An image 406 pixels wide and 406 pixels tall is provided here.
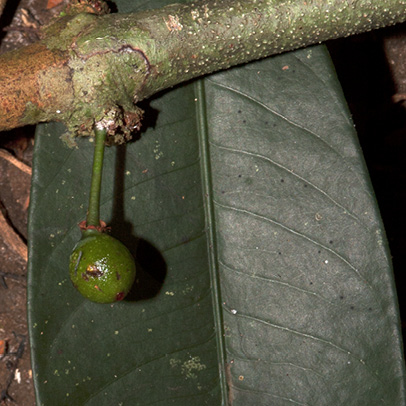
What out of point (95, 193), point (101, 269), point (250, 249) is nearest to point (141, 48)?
point (95, 193)

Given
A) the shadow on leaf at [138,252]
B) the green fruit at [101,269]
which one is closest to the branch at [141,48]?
the shadow on leaf at [138,252]

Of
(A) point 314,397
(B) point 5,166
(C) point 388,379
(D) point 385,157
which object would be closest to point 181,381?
(A) point 314,397

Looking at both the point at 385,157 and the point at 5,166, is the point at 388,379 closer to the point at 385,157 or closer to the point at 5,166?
the point at 385,157

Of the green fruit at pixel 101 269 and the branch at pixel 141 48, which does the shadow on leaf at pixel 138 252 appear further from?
the green fruit at pixel 101 269

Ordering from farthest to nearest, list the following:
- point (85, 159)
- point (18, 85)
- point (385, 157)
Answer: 1. point (385, 157)
2. point (85, 159)
3. point (18, 85)

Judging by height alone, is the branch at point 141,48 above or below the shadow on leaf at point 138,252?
above

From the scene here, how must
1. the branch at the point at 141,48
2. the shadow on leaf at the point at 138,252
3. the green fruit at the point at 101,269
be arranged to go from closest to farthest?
the green fruit at the point at 101,269, the branch at the point at 141,48, the shadow on leaf at the point at 138,252

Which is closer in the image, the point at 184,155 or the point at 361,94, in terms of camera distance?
the point at 184,155
